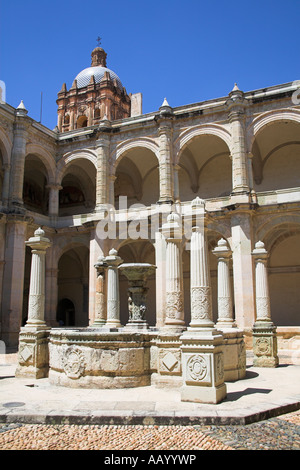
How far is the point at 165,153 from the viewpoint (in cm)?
1744

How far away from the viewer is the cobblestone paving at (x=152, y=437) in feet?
13.6

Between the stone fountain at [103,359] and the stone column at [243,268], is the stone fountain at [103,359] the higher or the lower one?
the lower one

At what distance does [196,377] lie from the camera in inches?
230

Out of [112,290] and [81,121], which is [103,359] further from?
[81,121]

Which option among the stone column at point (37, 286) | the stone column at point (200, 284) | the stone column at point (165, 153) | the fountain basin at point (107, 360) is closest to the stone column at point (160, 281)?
the stone column at point (165, 153)

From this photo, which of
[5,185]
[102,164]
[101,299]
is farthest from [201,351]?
[102,164]

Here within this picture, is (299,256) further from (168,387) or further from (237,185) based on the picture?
(168,387)

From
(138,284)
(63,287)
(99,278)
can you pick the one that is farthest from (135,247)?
(138,284)

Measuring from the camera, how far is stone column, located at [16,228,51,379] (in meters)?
8.38

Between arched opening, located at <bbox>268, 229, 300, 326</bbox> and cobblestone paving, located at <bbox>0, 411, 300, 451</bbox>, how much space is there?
14549 mm

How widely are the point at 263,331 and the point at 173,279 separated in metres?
4.30

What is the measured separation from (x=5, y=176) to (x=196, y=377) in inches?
544

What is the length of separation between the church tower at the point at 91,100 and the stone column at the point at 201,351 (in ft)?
75.5

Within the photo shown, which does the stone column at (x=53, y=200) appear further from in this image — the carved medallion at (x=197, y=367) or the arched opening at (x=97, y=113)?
the carved medallion at (x=197, y=367)
